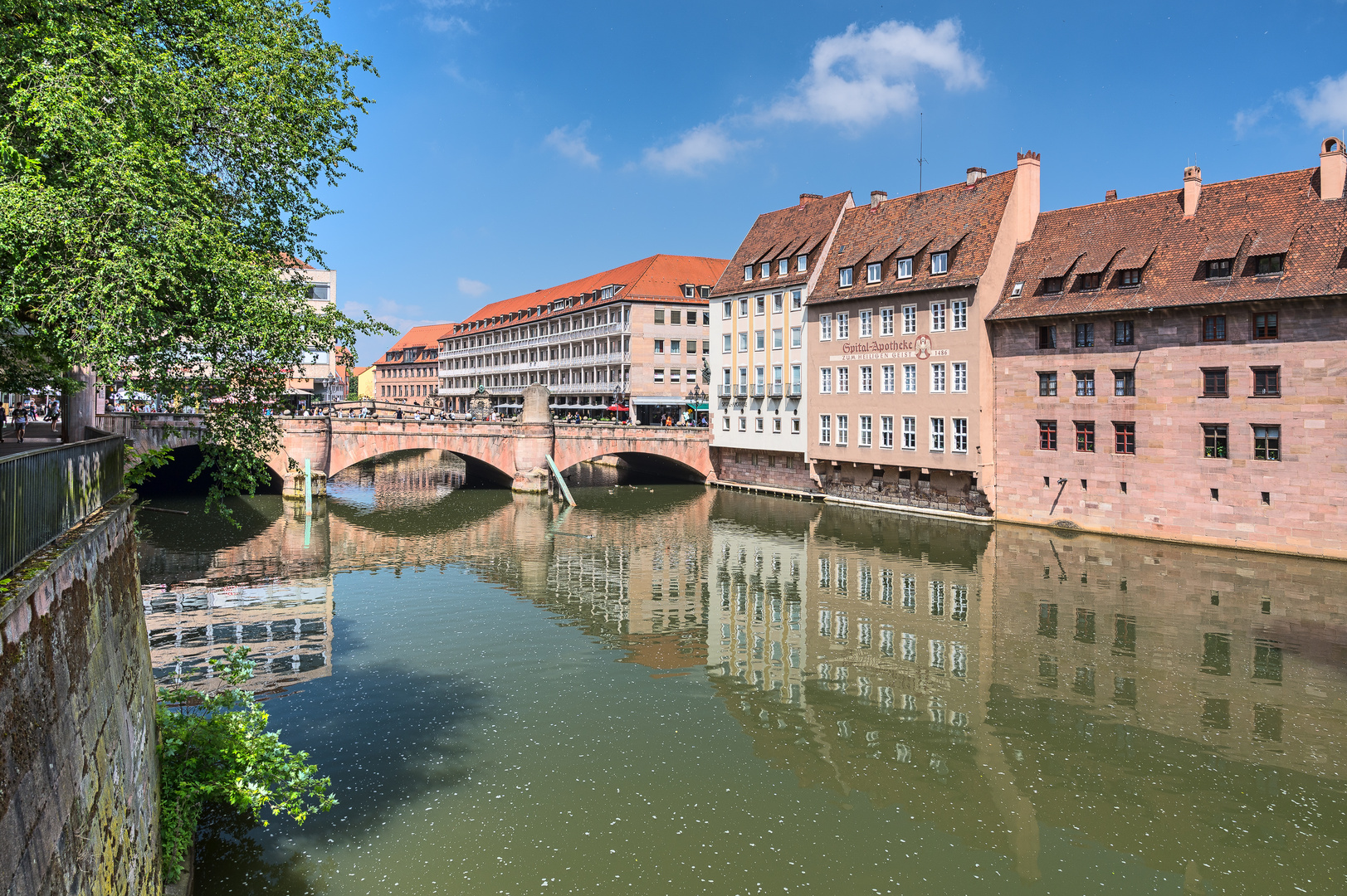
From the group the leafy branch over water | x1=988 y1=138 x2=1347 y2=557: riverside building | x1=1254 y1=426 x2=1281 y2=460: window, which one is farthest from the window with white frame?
the leafy branch over water

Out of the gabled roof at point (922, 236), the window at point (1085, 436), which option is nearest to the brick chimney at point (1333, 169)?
the window at point (1085, 436)

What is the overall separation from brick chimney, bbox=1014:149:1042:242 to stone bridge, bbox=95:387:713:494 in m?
27.0

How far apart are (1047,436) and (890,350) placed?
10257 mm

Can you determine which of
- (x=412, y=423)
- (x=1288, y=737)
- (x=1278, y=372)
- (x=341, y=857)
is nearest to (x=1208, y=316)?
(x=1278, y=372)

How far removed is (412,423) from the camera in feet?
190

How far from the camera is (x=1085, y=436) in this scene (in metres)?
42.1

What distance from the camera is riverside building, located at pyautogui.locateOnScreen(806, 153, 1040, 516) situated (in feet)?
152

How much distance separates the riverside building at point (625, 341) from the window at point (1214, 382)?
42128 millimetres

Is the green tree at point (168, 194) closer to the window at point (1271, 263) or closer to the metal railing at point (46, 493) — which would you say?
the metal railing at point (46, 493)

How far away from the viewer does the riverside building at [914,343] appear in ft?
152

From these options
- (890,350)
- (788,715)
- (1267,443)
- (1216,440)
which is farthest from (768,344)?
(788,715)

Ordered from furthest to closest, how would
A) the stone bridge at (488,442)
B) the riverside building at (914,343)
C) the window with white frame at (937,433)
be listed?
1. the stone bridge at (488,442)
2. the window with white frame at (937,433)
3. the riverside building at (914,343)

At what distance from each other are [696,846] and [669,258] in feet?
266

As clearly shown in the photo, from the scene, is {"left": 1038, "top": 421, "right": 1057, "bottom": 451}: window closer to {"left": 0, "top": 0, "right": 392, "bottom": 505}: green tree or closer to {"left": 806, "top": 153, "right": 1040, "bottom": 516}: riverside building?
{"left": 806, "top": 153, "right": 1040, "bottom": 516}: riverside building
